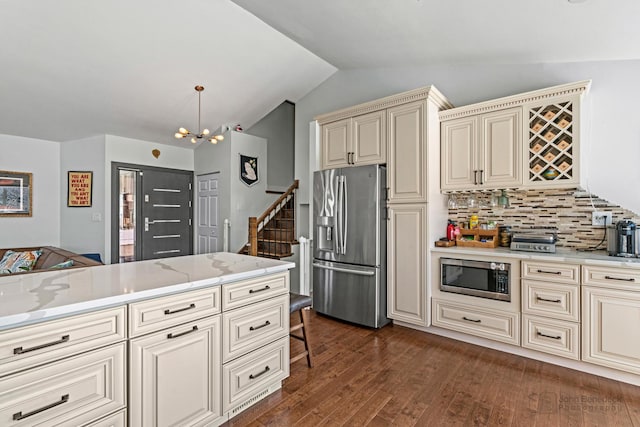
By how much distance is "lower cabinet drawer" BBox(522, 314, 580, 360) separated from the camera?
8.35ft

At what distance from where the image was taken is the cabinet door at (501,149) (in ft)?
9.79

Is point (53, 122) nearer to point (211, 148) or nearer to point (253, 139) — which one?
point (211, 148)

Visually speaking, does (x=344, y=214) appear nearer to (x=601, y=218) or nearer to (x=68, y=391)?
(x=601, y=218)

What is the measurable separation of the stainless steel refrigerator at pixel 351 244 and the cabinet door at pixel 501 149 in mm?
1010

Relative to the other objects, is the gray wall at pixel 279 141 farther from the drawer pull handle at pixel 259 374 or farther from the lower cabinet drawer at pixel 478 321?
the drawer pull handle at pixel 259 374

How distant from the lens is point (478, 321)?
3012mm

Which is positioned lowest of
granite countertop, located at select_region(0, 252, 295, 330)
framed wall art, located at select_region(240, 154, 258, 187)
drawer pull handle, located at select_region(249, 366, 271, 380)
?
drawer pull handle, located at select_region(249, 366, 271, 380)

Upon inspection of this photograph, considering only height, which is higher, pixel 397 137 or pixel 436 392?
pixel 397 137

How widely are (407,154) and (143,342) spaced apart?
282 cm

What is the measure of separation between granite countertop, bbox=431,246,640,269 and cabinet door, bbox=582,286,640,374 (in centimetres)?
21

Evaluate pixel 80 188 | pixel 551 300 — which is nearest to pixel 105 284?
pixel 551 300

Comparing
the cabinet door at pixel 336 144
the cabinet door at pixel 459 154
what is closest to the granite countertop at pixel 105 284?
the cabinet door at pixel 336 144

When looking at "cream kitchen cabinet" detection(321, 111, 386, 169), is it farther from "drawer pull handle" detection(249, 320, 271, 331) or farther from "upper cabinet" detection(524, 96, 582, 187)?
"drawer pull handle" detection(249, 320, 271, 331)

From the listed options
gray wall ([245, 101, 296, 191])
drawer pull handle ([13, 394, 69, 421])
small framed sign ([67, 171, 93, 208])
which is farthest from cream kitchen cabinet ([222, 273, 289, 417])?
small framed sign ([67, 171, 93, 208])
